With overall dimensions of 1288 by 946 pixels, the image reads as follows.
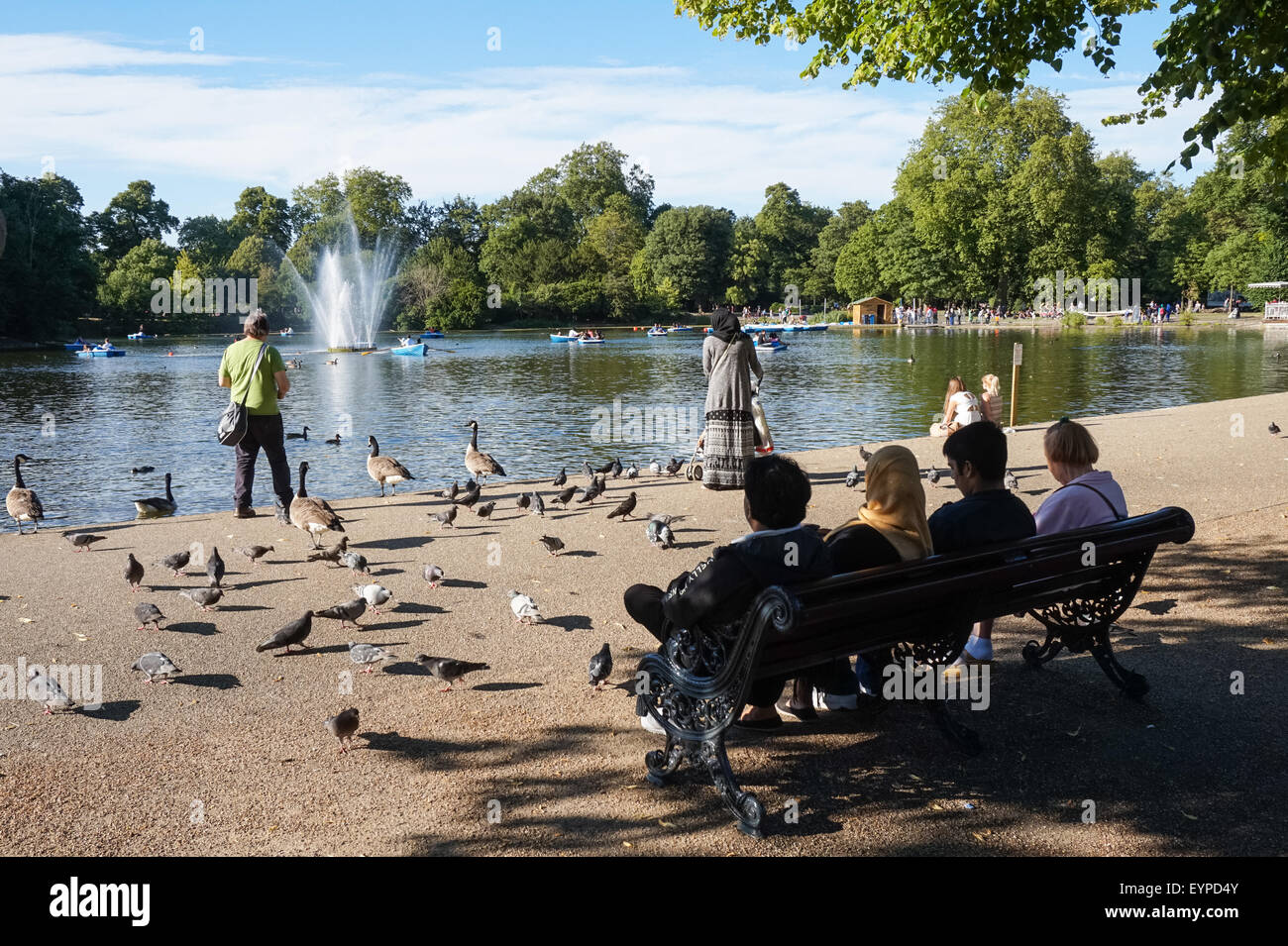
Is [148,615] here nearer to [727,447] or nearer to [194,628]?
[194,628]

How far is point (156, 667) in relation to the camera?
20.0 feet

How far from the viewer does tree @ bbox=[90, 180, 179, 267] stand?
4195 inches

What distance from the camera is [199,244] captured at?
11256 cm

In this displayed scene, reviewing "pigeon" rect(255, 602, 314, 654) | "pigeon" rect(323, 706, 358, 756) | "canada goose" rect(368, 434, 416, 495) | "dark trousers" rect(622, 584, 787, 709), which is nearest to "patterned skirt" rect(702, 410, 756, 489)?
"canada goose" rect(368, 434, 416, 495)

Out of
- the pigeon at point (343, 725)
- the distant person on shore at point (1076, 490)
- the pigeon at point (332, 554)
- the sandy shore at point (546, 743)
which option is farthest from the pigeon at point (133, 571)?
the distant person on shore at point (1076, 490)

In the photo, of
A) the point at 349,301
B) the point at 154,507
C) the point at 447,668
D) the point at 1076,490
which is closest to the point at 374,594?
the point at 447,668

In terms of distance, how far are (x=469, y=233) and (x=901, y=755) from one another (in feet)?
404

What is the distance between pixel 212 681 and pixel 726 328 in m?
6.95

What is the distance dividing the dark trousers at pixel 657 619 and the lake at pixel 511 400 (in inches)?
473

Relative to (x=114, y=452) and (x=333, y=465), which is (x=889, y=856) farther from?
(x=114, y=452)

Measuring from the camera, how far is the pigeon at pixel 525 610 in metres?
7.21

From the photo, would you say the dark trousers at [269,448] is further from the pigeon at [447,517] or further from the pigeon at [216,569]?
the pigeon at [216,569]

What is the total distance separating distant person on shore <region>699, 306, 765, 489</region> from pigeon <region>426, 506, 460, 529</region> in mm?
3171
